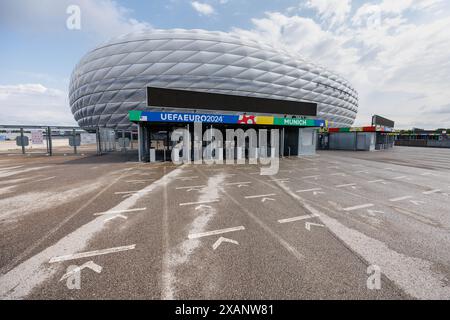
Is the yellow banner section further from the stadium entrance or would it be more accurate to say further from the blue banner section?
the blue banner section

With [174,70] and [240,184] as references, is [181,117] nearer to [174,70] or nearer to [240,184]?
[240,184]

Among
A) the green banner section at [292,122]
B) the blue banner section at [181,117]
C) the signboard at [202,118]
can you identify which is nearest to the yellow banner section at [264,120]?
the signboard at [202,118]

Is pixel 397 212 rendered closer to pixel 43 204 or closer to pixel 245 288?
pixel 245 288

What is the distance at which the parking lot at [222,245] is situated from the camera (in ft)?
8.20

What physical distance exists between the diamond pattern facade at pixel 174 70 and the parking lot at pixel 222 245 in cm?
3497

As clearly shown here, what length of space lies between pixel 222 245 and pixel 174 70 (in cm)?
3939

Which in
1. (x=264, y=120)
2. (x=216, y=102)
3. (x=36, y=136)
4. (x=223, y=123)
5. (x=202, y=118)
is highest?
(x=216, y=102)

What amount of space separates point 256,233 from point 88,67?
180 feet

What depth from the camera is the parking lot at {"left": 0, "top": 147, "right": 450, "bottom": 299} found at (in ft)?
8.20

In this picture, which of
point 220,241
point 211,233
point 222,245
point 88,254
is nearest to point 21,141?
point 88,254

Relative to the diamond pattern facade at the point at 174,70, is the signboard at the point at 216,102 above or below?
below

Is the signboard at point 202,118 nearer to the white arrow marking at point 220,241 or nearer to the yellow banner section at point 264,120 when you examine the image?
the yellow banner section at point 264,120

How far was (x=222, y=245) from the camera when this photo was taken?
355cm
